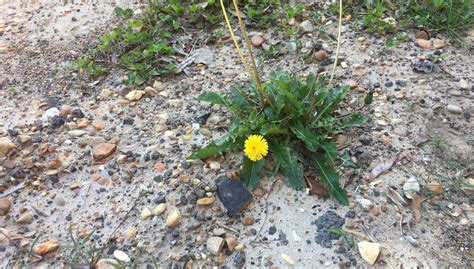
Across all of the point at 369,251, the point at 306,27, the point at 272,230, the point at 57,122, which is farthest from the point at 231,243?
the point at 306,27

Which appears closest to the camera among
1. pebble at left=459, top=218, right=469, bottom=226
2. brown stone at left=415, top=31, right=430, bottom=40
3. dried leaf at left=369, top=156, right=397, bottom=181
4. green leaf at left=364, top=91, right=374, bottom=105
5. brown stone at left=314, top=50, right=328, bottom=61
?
pebble at left=459, top=218, right=469, bottom=226

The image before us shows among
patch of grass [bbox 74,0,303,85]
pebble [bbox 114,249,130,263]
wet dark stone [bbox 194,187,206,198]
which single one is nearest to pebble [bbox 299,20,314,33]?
patch of grass [bbox 74,0,303,85]

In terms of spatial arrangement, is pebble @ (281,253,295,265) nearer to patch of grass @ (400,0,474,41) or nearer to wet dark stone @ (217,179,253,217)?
wet dark stone @ (217,179,253,217)

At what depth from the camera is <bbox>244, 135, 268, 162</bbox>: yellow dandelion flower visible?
2.35m

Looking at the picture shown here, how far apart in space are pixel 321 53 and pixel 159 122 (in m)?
1.19

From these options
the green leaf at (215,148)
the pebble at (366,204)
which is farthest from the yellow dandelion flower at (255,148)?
the pebble at (366,204)


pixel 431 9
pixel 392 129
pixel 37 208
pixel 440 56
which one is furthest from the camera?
Result: pixel 431 9

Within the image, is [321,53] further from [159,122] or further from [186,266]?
[186,266]

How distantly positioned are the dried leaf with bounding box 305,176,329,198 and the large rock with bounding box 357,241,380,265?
320 mm

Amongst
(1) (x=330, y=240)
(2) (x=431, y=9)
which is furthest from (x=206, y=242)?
(2) (x=431, y=9)

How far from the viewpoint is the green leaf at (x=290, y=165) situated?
2.39m

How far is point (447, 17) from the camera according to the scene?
10.8 ft

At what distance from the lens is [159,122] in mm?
2861

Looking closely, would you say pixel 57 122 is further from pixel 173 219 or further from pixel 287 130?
pixel 287 130
